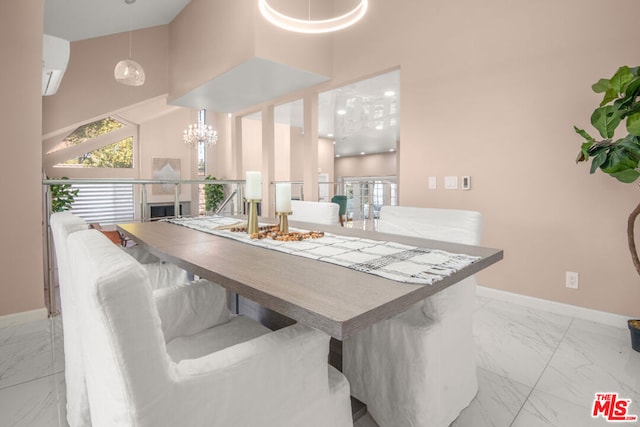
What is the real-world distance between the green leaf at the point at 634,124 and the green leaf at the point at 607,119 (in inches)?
6.9

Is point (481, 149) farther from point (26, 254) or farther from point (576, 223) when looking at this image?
point (26, 254)

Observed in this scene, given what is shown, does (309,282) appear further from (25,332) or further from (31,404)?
(25,332)

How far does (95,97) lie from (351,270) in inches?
237

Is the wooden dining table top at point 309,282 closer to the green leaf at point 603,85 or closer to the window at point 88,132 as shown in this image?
the green leaf at point 603,85

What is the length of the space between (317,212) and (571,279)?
198 centimetres

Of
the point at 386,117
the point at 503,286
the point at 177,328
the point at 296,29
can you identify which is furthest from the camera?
the point at 386,117

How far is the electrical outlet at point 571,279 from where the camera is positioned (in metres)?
2.44

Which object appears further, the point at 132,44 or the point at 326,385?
the point at 132,44

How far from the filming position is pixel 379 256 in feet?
3.96

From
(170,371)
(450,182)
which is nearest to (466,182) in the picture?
(450,182)

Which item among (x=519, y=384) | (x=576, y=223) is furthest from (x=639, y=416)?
(x=576, y=223)

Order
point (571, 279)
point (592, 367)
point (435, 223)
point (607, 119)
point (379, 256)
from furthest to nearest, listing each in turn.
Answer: point (571, 279), point (607, 119), point (592, 367), point (435, 223), point (379, 256)

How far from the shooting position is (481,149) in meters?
2.87

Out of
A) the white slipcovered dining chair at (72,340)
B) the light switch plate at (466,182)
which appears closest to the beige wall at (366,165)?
the light switch plate at (466,182)
